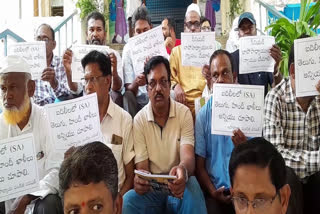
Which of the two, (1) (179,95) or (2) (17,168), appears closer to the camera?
(2) (17,168)

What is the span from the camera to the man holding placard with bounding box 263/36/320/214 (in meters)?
2.48

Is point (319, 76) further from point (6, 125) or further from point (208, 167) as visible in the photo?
point (6, 125)

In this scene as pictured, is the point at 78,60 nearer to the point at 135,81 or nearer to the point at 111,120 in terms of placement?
the point at 135,81

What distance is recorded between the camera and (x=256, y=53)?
328 cm

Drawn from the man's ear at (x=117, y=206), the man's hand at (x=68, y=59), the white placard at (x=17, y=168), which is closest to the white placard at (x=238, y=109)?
the man's ear at (x=117, y=206)

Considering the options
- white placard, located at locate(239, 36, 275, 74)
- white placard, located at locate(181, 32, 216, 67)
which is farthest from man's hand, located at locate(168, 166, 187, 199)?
white placard, located at locate(181, 32, 216, 67)

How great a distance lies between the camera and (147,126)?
9.39 ft

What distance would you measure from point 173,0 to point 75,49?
7.67 m

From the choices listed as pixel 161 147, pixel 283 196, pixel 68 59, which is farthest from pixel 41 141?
pixel 283 196

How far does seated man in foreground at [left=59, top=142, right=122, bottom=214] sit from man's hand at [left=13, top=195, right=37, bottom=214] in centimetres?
83

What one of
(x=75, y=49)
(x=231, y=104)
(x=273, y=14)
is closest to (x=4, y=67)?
(x=75, y=49)

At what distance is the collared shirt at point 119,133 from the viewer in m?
2.71

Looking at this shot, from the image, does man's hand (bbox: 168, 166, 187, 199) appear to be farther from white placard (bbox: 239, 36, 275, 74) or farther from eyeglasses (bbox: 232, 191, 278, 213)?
white placard (bbox: 239, 36, 275, 74)

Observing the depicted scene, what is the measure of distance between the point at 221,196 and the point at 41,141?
4.34 feet
